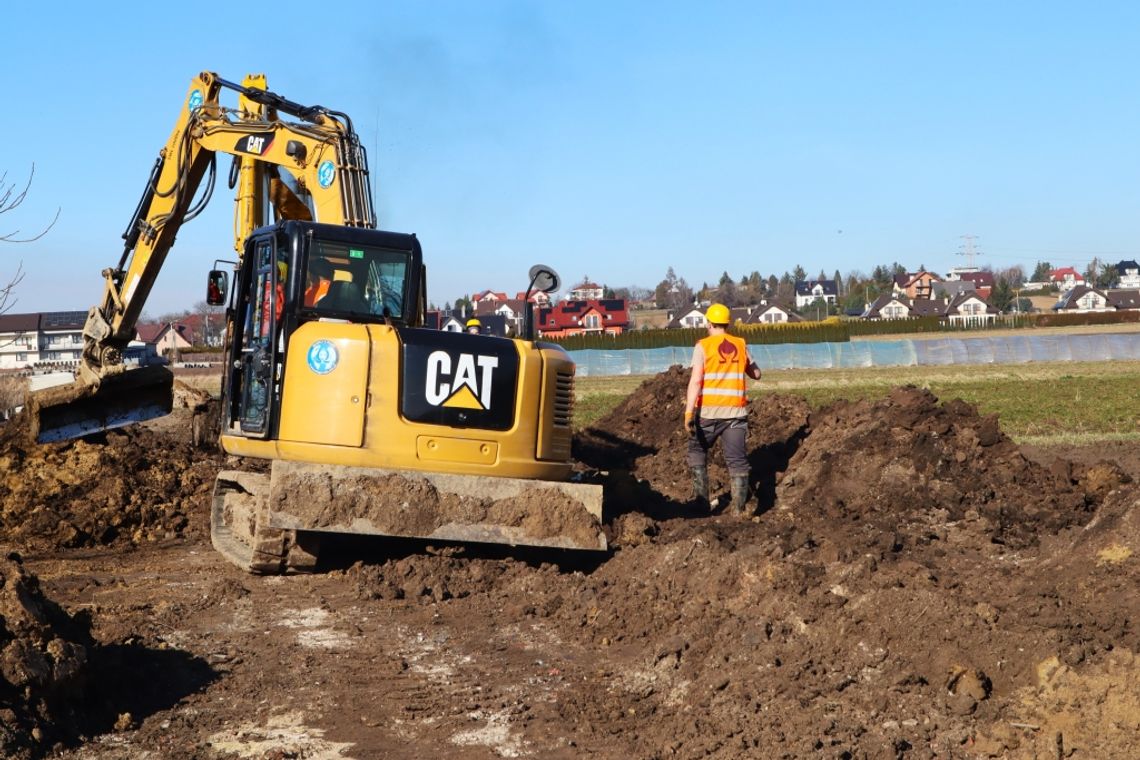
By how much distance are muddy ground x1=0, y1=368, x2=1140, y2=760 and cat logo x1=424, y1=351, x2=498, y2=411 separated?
1.20 m

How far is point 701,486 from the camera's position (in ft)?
38.9

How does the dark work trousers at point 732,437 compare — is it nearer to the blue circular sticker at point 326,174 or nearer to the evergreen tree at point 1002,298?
the blue circular sticker at point 326,174

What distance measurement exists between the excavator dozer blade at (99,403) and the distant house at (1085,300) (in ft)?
449

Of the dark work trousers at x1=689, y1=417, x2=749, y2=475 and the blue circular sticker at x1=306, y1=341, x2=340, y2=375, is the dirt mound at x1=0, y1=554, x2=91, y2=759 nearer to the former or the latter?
the blue circular sticker at x1=306, y1=341, x2=340, y2=375

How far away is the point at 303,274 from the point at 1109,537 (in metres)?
5.75

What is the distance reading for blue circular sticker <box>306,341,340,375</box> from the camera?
920cm

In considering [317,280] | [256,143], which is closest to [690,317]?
[256,143]

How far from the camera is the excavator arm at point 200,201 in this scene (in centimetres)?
1103

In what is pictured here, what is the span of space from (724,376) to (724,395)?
17 centimetres

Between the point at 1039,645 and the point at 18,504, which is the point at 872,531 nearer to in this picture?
the point at 1039,645

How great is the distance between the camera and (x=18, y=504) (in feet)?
40.3

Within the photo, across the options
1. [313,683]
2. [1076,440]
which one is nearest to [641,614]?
[313,683]

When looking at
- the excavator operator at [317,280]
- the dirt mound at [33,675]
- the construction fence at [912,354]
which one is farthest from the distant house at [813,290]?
the dirt mound at [33,675]

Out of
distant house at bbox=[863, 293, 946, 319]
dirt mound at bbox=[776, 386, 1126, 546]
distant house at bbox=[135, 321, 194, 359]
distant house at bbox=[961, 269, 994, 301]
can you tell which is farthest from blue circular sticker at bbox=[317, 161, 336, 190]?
distant house at bbox=[961, 269, 994, 301]
